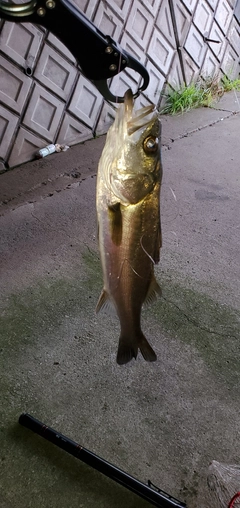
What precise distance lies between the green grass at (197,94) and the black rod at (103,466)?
424cm

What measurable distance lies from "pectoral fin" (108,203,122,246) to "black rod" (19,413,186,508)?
1073 mm

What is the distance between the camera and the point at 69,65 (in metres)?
4.27

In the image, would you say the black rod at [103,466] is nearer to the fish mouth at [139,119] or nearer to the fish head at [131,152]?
the fish head at [131,152]

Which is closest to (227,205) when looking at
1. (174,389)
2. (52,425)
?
(174,389)

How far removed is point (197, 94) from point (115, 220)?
513 centimetres

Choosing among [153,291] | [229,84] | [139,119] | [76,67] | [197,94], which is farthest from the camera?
[229,84]

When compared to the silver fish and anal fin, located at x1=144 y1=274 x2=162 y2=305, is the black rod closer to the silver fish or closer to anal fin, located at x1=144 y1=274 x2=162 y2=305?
anal fin, located at x1=144 y1=274 x2=162 y2=305

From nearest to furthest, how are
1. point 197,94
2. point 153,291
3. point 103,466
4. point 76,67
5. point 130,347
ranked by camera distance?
1. point 153,291
2. point 130,347
3. point 103,466
4. point 76,67
5. point 197,94

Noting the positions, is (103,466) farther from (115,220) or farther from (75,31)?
(75,31)

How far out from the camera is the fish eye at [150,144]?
1.07m

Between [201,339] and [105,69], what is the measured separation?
169cm

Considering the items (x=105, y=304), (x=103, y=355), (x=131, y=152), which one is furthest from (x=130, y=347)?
(x=103, y=355)

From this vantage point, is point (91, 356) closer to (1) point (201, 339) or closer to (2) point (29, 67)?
(1) point (201, 339)

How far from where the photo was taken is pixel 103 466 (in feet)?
5.92
